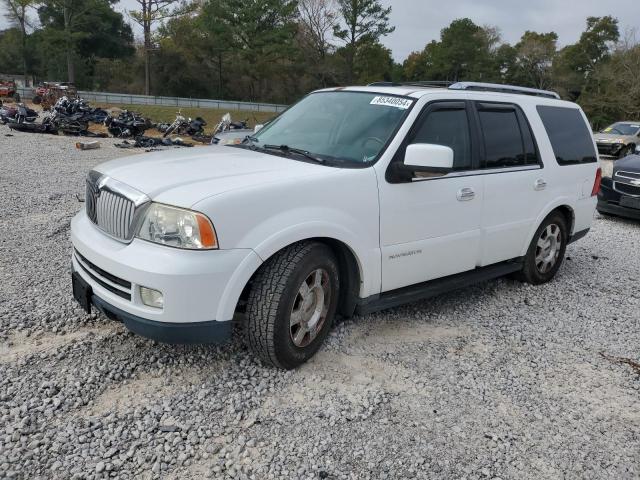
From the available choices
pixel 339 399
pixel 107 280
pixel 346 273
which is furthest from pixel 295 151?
pixel 339 399

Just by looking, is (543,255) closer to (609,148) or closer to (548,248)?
(548,248)

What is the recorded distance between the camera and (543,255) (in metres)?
5.40

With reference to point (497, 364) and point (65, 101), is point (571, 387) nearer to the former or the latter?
point (497, 364)

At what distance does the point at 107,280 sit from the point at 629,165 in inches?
343

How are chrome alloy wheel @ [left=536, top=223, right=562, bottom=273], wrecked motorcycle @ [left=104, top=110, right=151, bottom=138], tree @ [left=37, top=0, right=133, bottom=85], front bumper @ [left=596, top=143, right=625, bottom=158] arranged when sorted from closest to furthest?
chrome alloy wheel @ [left=536, top=223, right=562, bottom=273] → front bumper @ [left=596, top=143, right=625, bottom=158] → wrecked motorcycle @ [left=104, top=110, right=151, bottom=138] → tree @ [left=37, top=0, right=133, bottom=85]

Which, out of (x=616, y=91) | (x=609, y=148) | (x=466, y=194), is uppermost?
(x=616, y=91)

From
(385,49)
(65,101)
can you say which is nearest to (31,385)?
(65,101)

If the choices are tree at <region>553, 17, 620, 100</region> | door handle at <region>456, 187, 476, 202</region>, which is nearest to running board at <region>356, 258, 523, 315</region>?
door handle at <region>456, 187, 476, 202</region>

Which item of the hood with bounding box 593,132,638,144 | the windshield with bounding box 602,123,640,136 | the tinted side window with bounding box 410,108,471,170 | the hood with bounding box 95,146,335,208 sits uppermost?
the windshield with bounding box 602,123,640,136

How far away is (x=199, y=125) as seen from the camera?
2117 centimetres

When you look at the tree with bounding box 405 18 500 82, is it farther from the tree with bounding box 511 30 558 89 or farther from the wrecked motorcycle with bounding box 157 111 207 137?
the wrecked motorcycle with bounding box 157 111 207 137

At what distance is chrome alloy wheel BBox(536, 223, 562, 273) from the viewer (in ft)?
17.5

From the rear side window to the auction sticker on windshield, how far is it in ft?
2.66

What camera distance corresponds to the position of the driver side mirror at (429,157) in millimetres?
3430
